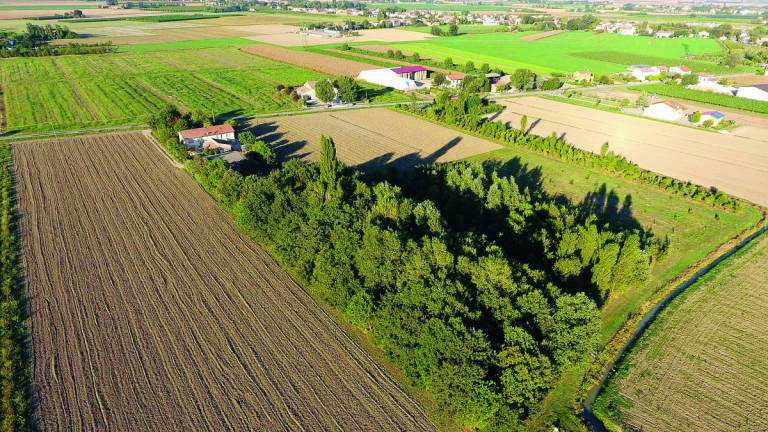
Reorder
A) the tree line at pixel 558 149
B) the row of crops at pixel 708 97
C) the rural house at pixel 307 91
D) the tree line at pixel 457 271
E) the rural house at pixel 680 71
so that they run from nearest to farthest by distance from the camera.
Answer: the tree line at pixel 457 271, the tree line at pixel 558 149, the row of crops at pixel 708 97, the rural house at pixel 307 91, the rural house at pixel 680 71

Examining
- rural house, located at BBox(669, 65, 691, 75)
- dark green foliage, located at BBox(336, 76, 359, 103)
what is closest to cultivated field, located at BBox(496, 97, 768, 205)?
dark green foliage, located at BBox(336, 76, 359, 103)

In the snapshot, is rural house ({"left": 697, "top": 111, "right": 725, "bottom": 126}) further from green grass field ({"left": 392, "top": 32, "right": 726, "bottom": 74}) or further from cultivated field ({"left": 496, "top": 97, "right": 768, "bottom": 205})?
green grass field ({"left": 392, "top": 32, "right": 726, "bottom": 74})

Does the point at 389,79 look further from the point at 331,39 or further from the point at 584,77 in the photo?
the point at 331,39

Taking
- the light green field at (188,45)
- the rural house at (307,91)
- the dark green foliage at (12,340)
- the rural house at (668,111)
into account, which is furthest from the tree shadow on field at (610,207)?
the light green field at (188,45)

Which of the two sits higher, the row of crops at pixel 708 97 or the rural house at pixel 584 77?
the rural house at pixel 584 77

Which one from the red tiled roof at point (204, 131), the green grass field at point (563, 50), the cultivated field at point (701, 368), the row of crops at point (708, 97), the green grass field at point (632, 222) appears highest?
the green grass field at point (563, 50)

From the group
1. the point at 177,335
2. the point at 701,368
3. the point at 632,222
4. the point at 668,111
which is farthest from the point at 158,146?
the point at 668,111

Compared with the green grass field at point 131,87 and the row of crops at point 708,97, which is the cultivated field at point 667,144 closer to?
the row of crops at point 708,97
